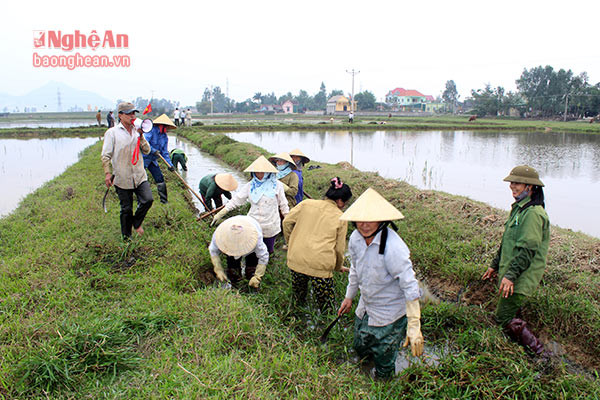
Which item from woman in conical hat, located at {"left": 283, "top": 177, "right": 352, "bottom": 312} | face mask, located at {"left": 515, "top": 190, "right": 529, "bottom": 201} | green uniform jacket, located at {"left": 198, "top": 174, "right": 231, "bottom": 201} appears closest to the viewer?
face mask, located at {"left": 515, "top": 190, "right": 529, "bottom": 201}

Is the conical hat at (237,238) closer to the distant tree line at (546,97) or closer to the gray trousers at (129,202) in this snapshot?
the gray trousers at (129,202)

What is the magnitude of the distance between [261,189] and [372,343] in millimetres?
2042

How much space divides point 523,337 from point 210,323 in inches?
97.2

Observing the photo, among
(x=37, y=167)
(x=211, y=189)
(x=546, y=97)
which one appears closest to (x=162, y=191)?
(x=211, y=189)

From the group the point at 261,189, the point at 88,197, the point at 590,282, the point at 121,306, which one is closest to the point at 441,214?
the point at 590,282

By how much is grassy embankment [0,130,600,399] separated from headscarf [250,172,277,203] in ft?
2.83

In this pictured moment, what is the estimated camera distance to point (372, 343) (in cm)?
277

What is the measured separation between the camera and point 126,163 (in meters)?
4.40

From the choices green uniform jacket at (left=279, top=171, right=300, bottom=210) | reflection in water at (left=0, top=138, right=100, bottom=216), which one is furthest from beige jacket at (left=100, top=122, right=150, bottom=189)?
reflection in water at (left=0, top=138, right=100, bottom=216)

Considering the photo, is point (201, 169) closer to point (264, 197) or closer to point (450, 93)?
point (264, 197)

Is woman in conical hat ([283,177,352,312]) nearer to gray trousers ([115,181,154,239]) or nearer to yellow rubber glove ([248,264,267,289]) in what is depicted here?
yellow rubber glove ([248,264,267,289])

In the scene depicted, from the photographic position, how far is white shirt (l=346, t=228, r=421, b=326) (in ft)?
8.13

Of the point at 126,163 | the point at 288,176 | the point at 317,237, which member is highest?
the point at 126,163

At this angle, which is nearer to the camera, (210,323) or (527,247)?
(527,247)
